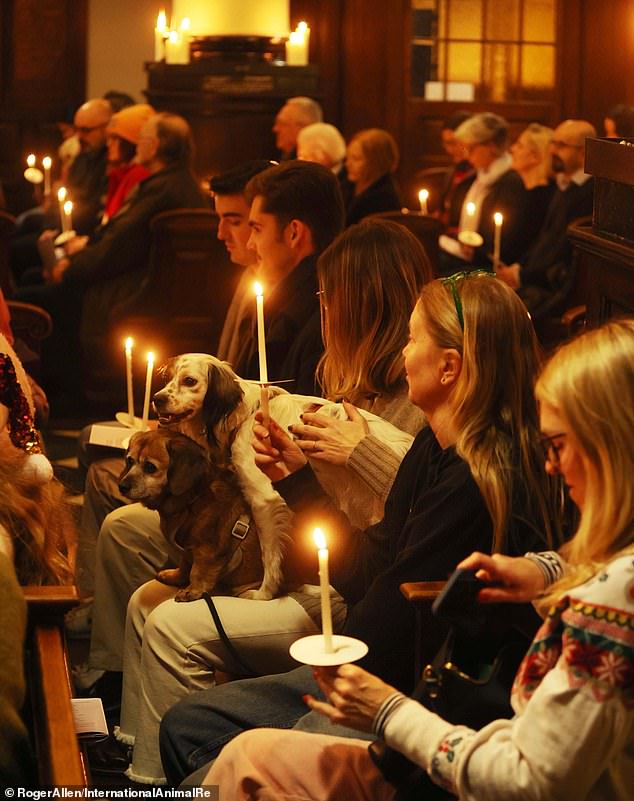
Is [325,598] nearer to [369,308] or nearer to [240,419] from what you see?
[240,419]

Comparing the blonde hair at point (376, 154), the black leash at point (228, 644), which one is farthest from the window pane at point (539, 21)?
the black leash at point (228, 644)

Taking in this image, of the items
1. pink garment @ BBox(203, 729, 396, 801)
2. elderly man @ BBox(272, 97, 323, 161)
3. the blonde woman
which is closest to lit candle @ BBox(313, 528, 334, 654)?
pink garment @ BBox(203, 729, 396, 801)

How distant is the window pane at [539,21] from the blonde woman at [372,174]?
14.4 feet

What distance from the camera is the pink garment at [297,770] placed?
6.55ft

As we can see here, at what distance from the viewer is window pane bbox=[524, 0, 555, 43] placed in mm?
11305

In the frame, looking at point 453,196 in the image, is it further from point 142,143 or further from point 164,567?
point 164,567

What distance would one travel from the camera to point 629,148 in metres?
3.17

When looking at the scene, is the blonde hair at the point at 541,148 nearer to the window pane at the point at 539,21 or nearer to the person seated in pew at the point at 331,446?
the window pane at the point at 539,21

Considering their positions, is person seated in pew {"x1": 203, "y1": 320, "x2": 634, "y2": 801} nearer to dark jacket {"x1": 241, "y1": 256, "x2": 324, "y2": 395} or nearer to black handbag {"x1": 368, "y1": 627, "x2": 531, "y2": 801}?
black handbag {"x1": 368, "y1": 627, "x2": 531, "y2": 801}

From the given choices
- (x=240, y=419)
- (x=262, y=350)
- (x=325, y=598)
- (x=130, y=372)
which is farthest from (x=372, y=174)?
(x=325, y=598)

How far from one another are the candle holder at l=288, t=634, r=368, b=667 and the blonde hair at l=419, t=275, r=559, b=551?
471 millimetres

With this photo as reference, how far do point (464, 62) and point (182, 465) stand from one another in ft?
30.1

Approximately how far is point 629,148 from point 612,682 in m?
1.85

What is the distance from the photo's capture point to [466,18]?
11.3 m
